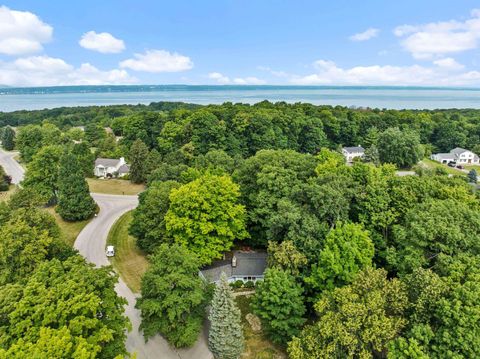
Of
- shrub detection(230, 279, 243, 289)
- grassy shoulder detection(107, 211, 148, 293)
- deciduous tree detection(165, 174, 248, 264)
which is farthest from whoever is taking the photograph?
grassy shoulder detection(107, 211, 148, 293)

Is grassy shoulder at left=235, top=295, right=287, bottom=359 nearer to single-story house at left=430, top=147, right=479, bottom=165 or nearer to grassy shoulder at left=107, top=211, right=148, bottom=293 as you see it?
grassy shoulder at left=107, top=211, right=148, bottom=293

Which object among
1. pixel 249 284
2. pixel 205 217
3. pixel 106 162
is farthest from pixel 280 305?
pixel 106 162

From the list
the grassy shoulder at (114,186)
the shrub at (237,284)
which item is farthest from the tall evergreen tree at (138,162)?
the shrub at (237,284)

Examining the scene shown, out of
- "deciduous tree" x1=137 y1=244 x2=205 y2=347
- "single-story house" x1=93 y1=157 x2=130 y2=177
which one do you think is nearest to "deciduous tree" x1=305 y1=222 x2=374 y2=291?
"deciduous tree" x1=137 y1=244 x2=205 y2=347

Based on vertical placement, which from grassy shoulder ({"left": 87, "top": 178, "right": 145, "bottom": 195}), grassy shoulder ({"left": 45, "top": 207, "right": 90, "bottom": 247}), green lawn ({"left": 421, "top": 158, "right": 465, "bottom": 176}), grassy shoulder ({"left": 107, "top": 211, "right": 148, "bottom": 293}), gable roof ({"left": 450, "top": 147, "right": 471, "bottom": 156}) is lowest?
grassy shoulder ({"left": 107, "top": 211, "right": 148, "bottom": 293})

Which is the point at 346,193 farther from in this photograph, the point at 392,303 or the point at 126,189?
the point at 126,189

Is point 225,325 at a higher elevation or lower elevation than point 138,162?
lower

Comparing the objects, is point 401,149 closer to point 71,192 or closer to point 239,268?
point 239,268
